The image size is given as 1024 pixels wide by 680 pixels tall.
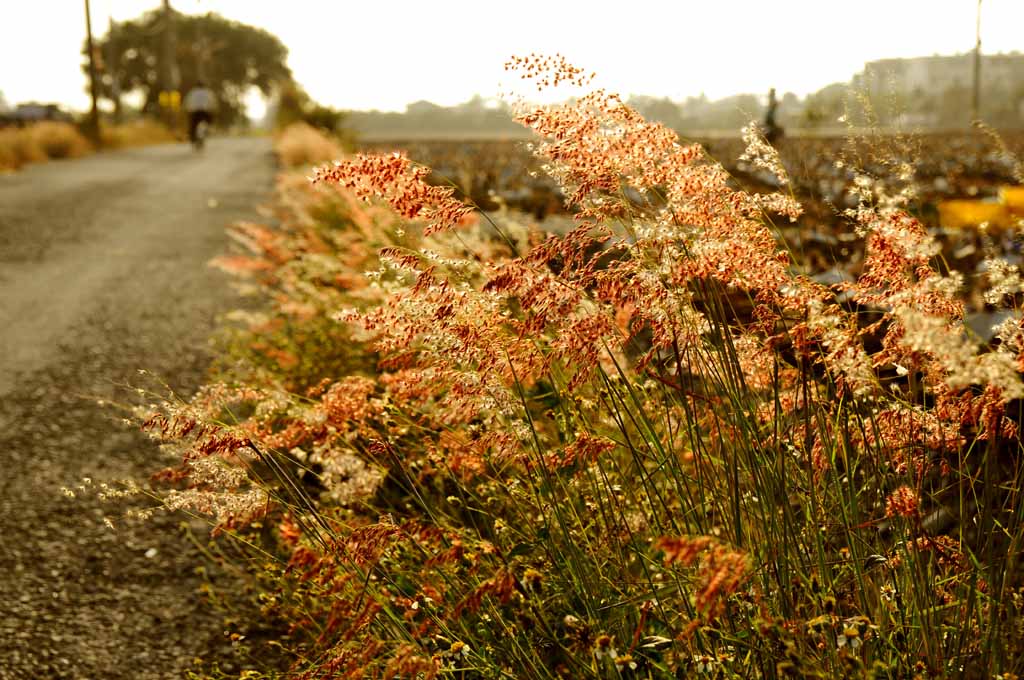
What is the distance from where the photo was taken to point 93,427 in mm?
4324

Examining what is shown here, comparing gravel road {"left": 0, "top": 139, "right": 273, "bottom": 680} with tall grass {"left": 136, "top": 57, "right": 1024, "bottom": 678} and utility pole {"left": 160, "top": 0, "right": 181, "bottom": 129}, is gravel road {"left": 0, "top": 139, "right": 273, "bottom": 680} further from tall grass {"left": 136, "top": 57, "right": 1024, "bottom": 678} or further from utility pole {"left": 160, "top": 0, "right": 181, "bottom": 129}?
utility pole {"left": 160, "top": 0, "right": 181, "bottom": 129}

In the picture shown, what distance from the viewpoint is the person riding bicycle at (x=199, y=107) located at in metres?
22.8

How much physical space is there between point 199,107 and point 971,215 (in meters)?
19.0

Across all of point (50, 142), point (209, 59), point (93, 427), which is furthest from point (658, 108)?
point (209, 59)

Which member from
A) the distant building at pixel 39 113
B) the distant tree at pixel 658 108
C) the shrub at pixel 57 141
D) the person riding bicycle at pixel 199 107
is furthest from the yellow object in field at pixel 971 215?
the distant building at pixel 39 113

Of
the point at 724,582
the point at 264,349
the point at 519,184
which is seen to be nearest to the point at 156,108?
the point at 519,184

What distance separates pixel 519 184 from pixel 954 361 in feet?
40.9

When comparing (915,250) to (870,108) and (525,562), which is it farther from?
(525,562)

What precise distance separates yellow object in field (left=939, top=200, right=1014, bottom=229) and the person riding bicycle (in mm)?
17877

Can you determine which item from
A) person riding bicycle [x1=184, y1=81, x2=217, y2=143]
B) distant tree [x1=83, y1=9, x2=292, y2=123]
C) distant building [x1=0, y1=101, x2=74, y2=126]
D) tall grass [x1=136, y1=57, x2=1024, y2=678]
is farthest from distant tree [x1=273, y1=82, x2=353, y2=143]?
distant tree [x1=83, y1=9, x2=292, y2=123]

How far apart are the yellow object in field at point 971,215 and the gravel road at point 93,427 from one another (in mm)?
4993

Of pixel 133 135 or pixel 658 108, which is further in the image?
pixel 133 135

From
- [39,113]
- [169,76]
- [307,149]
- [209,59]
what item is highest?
[209,59]

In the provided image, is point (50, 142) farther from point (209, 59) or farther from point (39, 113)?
point (209, 59)
